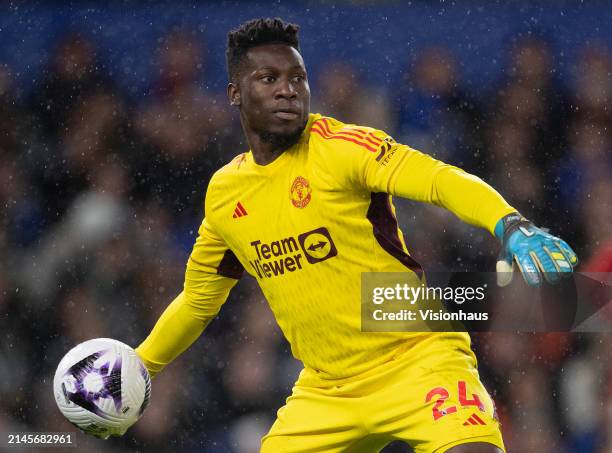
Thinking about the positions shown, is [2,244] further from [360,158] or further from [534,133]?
[360,158]

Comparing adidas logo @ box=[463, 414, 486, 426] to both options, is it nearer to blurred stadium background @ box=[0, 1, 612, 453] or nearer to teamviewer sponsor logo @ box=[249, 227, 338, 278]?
teamviewer sponsor logo @ box=[249, 227, 338, 278]

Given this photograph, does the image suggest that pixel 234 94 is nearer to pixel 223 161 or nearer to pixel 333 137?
pixel 333 137

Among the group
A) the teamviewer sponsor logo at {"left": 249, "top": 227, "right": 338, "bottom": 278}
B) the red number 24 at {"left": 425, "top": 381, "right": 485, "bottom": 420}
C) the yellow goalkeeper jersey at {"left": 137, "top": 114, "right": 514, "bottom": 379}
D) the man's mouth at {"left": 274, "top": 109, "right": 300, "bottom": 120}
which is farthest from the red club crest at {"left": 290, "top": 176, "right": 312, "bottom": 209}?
the red number 24 at {"left": 425, "top": 381, "right": 485, "bottom": 420}

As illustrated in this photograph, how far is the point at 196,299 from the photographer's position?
4090 millimetres

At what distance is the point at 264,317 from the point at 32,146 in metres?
2.07

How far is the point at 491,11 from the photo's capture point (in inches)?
269

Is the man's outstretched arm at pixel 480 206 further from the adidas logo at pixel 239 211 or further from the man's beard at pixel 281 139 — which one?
the adidas logo at pixel 239 211

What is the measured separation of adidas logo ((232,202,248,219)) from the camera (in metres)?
3.66

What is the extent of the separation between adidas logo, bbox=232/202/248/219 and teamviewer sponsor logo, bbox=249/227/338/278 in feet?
0.40

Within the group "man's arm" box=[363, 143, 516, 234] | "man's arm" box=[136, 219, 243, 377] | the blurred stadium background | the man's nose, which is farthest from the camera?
the blurred stadium background

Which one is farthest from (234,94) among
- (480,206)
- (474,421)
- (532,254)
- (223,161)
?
(223,161)

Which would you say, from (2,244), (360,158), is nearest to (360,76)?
(2,244)

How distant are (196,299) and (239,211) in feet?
1.93

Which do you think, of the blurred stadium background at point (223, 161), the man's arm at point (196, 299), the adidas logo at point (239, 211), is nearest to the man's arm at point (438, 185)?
the adidas logo at point (239, 211)
